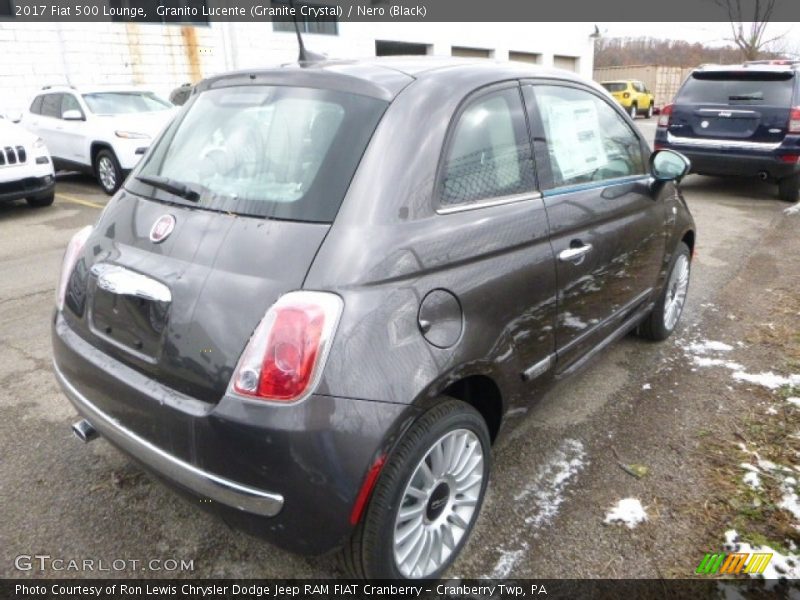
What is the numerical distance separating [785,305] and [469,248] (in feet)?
12.7

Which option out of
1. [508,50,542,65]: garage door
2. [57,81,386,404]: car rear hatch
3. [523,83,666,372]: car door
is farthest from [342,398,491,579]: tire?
[508,50,542,65]: garage door

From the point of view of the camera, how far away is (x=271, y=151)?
83.7 inches

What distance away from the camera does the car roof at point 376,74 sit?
2.09m

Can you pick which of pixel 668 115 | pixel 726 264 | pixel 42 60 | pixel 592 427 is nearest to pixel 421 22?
pixel 42 60

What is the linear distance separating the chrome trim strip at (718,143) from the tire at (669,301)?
491cm

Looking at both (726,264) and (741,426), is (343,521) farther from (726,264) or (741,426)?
(726,264)

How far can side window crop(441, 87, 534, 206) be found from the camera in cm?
210

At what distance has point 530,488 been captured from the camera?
2.60 metres

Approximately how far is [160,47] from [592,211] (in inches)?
582

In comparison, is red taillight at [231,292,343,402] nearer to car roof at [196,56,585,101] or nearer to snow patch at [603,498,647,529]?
car roof at [196,56,585,101]

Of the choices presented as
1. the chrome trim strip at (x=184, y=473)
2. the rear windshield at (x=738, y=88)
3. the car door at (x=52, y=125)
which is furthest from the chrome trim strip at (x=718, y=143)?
the car door at (x=52, y=125)

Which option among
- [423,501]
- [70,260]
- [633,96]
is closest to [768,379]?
[423,501]

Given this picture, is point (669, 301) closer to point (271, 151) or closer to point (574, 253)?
point (574, 253)

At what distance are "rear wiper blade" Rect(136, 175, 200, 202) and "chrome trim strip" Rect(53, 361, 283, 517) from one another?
807 millimetres
